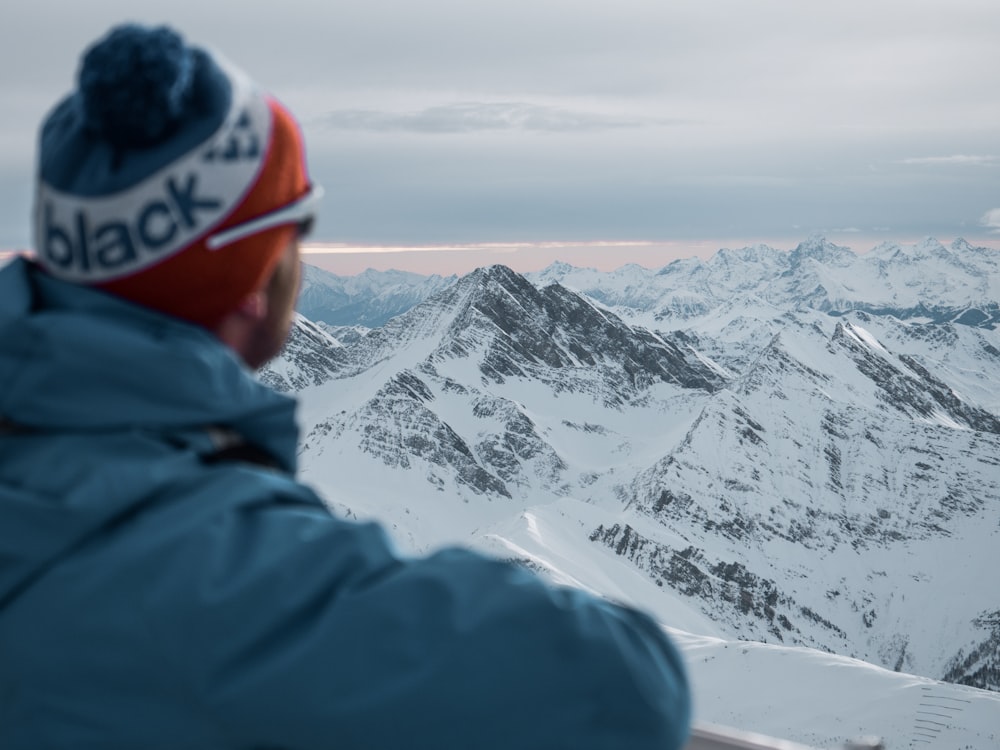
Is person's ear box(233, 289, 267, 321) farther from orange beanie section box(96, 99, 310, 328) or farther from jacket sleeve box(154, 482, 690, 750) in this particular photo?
jacket sleeve box(154, 482, 690, 750)

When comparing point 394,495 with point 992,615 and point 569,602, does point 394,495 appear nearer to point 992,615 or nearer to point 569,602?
point 992,615

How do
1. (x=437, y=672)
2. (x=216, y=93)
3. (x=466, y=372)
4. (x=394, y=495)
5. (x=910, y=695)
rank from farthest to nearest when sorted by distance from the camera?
(x=466, y=372) < (x=394, y=495) < (x=910, y=695) < (x=216, y=93) < (x=437, y=672)

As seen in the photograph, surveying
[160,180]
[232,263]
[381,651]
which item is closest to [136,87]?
[160,180]

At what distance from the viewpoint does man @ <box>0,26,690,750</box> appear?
1254 mm

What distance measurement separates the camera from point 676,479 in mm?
130125

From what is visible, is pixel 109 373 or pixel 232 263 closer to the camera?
pixel 109 373

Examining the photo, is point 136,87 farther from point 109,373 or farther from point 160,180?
point 109,373

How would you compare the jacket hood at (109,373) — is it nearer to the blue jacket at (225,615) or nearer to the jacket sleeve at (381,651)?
the blue jacket at (225,615)

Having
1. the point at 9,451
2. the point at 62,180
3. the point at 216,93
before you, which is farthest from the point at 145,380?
the point at 216,93

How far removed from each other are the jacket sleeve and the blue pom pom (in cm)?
60

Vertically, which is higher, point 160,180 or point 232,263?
point 160,180

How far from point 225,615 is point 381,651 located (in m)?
0.21

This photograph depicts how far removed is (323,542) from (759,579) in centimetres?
12487

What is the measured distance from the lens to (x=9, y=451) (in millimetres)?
1413
